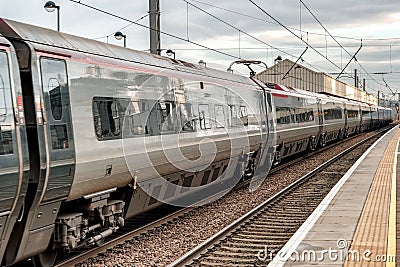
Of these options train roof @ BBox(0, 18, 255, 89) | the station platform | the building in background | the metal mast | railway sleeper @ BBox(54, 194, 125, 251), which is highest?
the building in background

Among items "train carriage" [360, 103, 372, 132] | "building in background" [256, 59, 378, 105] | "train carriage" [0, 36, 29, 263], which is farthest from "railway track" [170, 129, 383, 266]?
"building in background" [256, 59, 378, 105]

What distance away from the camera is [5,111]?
7.52 meters

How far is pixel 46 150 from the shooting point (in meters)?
8.18

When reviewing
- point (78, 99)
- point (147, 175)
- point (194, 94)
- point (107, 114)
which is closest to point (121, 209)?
point (147, 175)

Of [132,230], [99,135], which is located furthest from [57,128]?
[132,230]

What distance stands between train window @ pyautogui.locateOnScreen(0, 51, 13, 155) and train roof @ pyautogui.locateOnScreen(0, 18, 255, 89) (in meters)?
0.73

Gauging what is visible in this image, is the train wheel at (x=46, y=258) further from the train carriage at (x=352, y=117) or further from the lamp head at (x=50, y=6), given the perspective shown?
the train carriage at (x=352, y=117)

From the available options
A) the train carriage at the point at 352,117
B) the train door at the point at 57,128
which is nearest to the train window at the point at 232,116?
the train door at the point at 57,128

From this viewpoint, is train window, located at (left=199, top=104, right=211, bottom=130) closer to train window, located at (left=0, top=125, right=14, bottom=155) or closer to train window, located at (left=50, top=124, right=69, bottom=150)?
train window, located at (left=50, top=124, right=69, bottom=150)

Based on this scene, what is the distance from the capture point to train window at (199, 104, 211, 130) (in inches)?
584

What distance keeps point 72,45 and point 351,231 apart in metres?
5.79

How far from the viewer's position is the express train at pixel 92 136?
25.8ft

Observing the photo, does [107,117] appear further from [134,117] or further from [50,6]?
[50,6]

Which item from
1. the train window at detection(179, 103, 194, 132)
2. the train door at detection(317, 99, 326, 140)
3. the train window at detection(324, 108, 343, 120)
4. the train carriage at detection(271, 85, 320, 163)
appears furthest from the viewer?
the train window at detection(324, 108, 343, 120)
